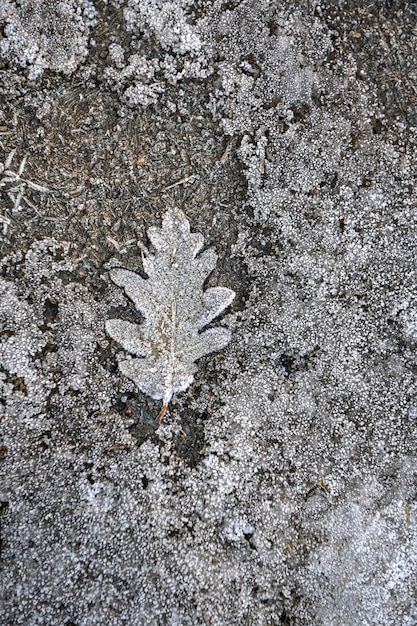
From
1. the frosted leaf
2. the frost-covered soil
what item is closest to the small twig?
the frost-covered soil

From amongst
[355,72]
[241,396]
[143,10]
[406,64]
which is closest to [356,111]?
[355,72]

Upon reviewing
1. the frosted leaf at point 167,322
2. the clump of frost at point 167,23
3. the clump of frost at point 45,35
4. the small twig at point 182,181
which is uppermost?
the clump of frost at point 167,23

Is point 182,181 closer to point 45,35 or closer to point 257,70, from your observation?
point 257,70

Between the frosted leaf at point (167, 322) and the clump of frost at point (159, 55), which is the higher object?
the clump of frost at point (159, 55)

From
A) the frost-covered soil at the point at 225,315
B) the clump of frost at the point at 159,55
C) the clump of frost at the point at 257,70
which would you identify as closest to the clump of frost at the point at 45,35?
the frost-covered soil at the point at 225,315

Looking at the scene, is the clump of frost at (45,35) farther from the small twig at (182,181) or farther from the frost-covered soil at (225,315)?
the small twig at (182,181)

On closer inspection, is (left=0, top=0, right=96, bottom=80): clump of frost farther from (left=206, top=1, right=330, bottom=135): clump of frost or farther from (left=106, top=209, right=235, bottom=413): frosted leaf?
(left=106, top=209, right=235, bottom=413): frosted leaf
